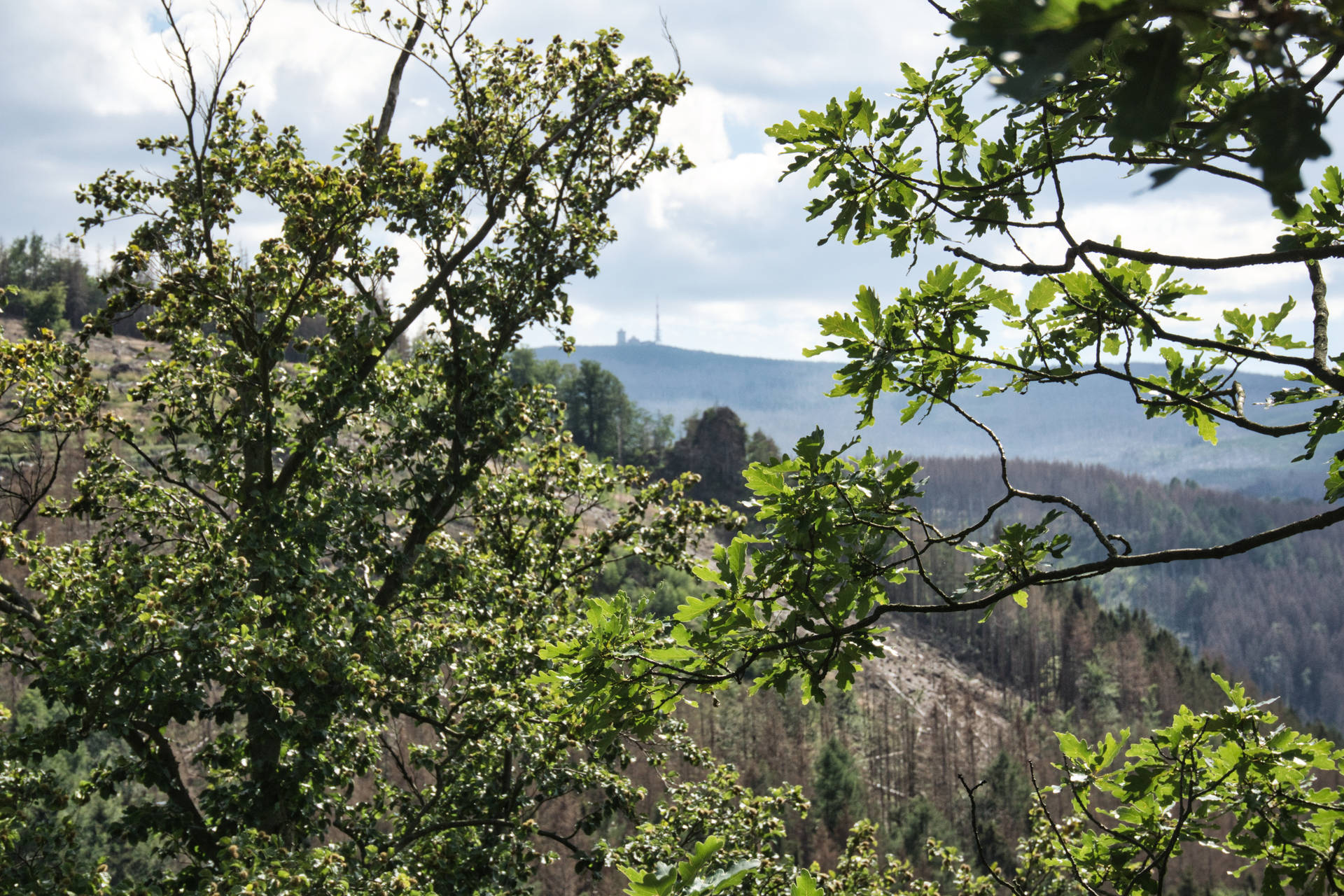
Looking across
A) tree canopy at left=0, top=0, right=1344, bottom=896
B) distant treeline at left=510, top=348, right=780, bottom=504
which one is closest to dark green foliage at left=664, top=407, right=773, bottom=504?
distant treeline at left=510, top=348, right=780, bottom=504

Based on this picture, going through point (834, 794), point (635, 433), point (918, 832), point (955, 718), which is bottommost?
point (955, 718)

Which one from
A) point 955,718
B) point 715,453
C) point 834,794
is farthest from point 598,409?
point 834,794

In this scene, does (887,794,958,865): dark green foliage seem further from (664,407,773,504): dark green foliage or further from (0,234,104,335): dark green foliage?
(0,234,104,335): dark green foliage

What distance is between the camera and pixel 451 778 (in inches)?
371

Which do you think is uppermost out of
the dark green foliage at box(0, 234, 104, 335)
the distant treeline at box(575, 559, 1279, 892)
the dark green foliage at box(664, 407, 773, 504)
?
the dark green foliage at box(0, 234, 104, 335)

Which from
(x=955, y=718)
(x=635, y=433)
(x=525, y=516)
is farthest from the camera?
(x=635, y=433)

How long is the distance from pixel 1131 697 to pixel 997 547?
95.1 meters

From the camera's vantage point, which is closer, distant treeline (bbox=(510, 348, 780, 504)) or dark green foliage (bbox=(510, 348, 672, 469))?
dark green foliage (bbox=(510, 348, 672, 469))

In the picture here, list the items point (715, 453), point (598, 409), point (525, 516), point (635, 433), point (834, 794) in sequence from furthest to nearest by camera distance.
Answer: point (635, 433) < point (715, 453) < point (598, 409) < point (834, 794) < point (525, 516)

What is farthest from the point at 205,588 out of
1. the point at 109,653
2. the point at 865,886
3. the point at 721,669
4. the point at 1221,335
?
the point at 865,886

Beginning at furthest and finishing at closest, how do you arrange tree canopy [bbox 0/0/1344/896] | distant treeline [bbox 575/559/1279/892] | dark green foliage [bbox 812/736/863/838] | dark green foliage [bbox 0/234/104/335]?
1. dark green foliage [bbox 0/234/104/335]
2. distant treeline [bbox 575/559/1279/892]
3. dark green foliage [bbox 812/736/863/838]
4. tree canopy [bbox 0/0/1344/896]

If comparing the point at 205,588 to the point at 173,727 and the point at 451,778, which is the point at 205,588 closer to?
the point at 451,778

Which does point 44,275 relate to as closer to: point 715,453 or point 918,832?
point 715,453

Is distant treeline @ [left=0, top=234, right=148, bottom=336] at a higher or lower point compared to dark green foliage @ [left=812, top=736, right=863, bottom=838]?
higher
